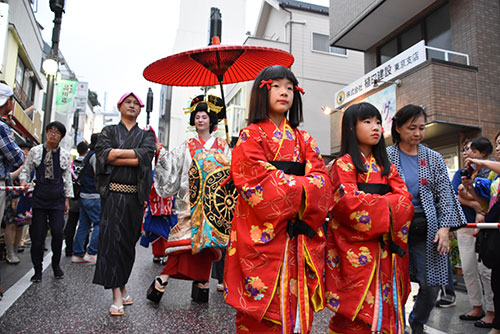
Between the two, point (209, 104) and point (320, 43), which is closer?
point (209, 104)

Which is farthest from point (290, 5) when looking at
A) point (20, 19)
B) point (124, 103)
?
point (124, 103)

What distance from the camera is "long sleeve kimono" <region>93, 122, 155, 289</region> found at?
3705 mm

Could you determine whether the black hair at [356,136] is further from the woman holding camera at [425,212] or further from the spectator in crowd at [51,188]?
the spectator in crowd at [51,188]

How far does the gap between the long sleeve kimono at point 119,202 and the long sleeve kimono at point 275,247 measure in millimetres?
1768

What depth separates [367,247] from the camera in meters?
2.56

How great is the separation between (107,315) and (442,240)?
9.87 feet

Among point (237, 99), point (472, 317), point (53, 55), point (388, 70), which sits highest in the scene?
point (237, 99)

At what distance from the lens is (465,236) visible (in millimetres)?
4402

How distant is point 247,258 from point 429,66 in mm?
8491

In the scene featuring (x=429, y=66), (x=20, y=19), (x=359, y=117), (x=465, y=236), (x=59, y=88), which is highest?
(x=20, y=19)

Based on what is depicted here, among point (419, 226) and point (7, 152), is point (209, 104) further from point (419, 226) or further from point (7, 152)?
point (419, 226)

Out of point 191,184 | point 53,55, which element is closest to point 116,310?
point 191,184

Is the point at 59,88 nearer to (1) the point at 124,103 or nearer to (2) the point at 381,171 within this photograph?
(1) the point at 124,103

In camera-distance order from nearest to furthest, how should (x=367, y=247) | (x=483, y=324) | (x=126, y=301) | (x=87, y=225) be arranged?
(x=367, y=247), (x=483, y=324), (x=126, y=301), (x=87, y=225)
